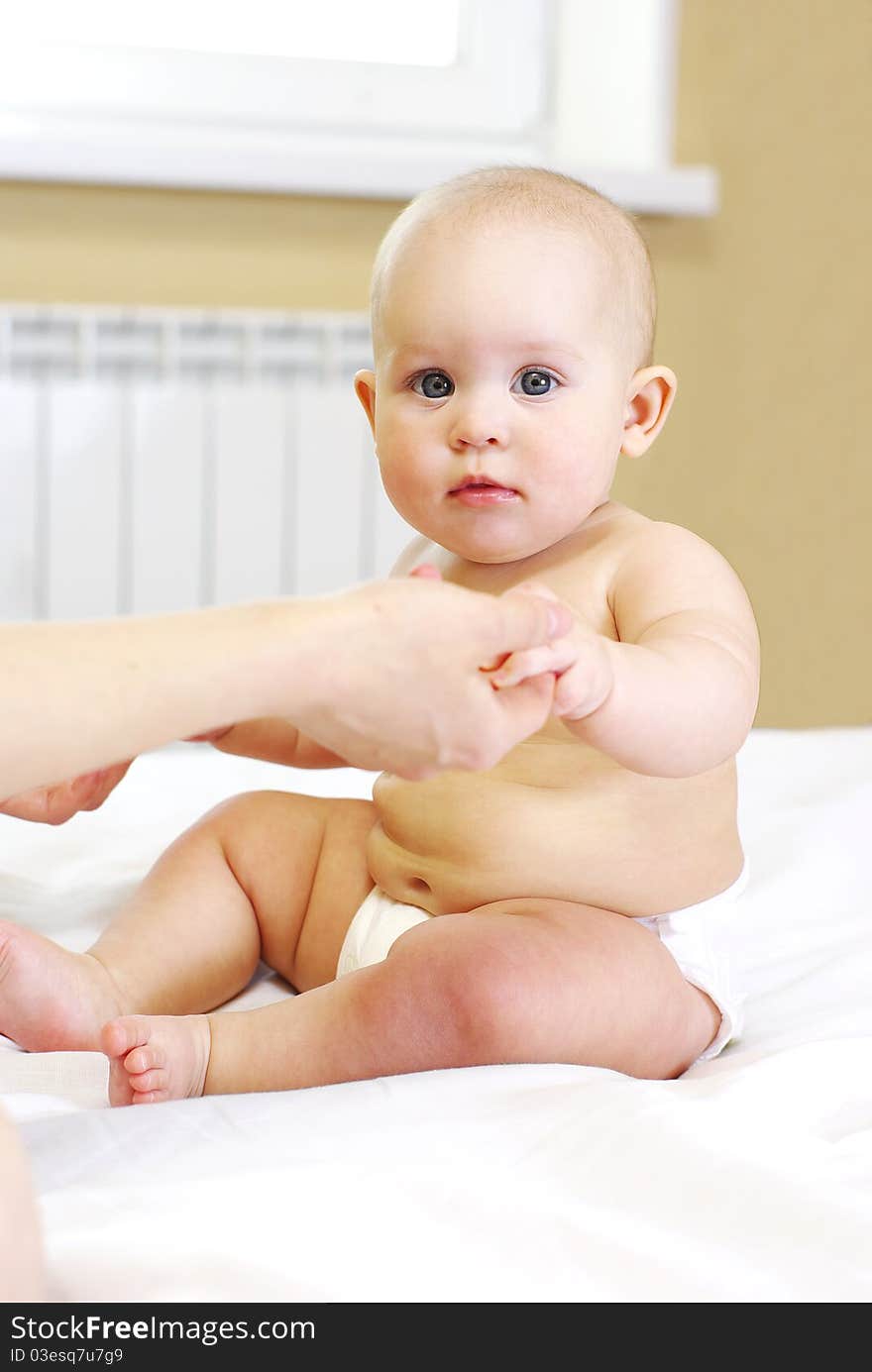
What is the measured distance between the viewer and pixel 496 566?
105 centimetres

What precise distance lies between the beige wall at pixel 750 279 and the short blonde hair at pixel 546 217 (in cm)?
125

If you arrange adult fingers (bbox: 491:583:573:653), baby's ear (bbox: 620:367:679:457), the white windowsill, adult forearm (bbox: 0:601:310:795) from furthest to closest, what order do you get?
the white windowsill → baby's ear (bbox: 620:367:679:457) → adult fingers (bbox: 491:583:573:653) → adult forearm (bbox: 0:601:310:795)

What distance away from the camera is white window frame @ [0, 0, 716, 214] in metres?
2.15

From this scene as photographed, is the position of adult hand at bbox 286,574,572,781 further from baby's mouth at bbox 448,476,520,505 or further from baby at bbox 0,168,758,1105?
baby's mouth at bbox 448,476,520,505

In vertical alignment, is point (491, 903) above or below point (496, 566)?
below

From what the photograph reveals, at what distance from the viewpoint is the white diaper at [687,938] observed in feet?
3.08

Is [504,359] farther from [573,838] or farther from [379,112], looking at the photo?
[379,112]

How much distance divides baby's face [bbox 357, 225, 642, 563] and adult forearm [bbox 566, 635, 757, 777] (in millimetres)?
160

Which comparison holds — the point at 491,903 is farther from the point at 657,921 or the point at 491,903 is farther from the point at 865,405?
the point at 865,405

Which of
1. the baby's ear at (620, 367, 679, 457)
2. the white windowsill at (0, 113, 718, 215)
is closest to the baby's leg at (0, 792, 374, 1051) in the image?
the baby's ear at (620, 367, 679, 457)

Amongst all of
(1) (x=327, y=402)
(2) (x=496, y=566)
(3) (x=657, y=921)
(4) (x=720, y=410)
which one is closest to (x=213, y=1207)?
(3) (x=657, y=921)

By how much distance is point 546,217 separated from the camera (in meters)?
0.97

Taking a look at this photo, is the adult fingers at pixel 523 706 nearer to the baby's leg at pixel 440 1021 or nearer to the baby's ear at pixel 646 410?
the baby's leg at pixel 440 1021
